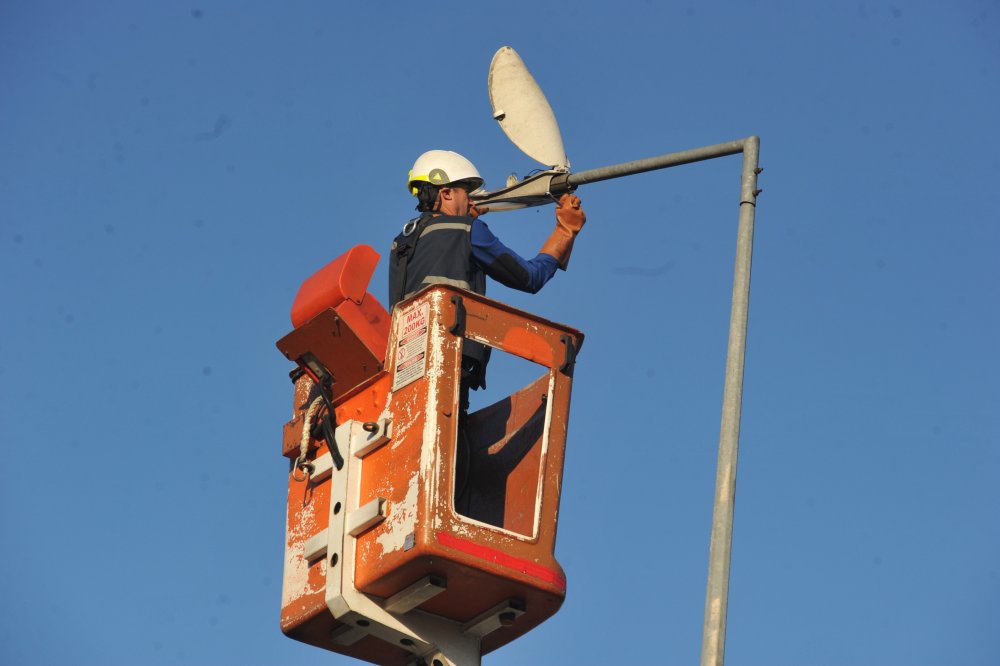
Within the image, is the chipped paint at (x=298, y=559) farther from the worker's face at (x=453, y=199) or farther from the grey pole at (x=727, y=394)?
the grey pole at (x=727, y=394)

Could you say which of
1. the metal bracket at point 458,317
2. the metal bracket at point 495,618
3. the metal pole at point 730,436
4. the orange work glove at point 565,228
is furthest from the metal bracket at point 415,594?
the orange work glove at point 565,228

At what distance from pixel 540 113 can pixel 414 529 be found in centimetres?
460

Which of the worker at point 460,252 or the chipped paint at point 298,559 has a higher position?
the worker at point 460,252

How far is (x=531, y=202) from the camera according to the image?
17766mm

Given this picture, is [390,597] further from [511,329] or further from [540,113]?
[540,113]

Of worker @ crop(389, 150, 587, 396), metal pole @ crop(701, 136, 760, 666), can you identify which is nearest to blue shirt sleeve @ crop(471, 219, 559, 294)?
worker @ crop(389, 150, 587, 396)

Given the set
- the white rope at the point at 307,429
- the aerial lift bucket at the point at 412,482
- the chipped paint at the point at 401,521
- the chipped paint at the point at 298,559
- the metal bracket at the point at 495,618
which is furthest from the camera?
the white rope at the point at 307,429

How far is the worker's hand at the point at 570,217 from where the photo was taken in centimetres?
1725

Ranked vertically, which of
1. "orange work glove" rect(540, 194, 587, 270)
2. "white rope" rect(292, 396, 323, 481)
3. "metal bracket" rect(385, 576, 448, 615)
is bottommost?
"metal bracket" rect(385, 576, 448, 615)

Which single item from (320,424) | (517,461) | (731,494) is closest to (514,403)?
(517,461)

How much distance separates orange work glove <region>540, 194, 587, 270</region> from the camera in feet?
56.2

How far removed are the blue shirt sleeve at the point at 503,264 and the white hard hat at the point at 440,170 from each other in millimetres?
800

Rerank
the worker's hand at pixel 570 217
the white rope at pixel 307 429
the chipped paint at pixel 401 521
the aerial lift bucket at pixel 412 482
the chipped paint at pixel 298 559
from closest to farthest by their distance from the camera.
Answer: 1. the chipped paint at pixel 401 521
2. the aerial lift bucket at pixel 412 482
3. the chipped paint at pixel 298 559
4. the white rope at pixel 307 429
5. the worker's hand at pixel 570 217

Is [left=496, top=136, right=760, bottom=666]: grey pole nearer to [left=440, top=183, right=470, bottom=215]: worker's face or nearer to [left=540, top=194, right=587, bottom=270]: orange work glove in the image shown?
[left=540, top=194, right=587, bottom=270]: orange work glove
